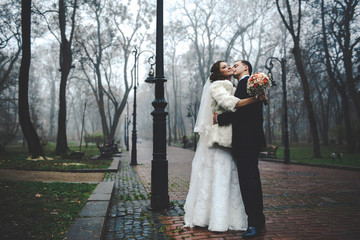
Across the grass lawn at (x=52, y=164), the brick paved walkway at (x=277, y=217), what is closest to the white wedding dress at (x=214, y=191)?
the brick paved walkway at (x=277, y=217)

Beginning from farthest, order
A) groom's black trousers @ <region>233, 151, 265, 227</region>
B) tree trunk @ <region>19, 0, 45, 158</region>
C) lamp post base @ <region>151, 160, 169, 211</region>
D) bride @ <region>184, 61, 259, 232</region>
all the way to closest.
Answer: tree trunk @ <region>19, 0, 45, 158</region> < lamp post base @ <region>151, 160, 169, 211</region> < bride @ <region>184, 61, 259, 232</region> < groom's black trousers @ <region>233, 151, 265, 227</region>

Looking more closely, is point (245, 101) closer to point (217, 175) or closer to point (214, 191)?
point (217, 175)

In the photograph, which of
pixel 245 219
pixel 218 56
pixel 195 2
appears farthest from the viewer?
pixel 218 56

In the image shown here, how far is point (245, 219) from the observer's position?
353 centimetres

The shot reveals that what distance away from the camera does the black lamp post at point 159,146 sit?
15.3 feet

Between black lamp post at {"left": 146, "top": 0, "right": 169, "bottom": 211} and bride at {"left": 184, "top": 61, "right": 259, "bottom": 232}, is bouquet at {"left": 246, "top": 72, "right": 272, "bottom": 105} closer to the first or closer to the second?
bride at {"left": 184, "top": 61, "right": 259, "bottom": 232}

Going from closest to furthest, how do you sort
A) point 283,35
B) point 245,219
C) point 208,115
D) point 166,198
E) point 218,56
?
1. point 245,219
2. point 208,115
3. point 166,198
4. point 283,35
5. point 218,56

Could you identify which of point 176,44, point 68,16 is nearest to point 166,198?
point 68,16

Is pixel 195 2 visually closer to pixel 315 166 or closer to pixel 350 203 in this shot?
pixel 315 166

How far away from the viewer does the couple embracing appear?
11.0 ft

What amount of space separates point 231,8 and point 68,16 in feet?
50.4

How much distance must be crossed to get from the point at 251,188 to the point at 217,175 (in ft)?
1.51

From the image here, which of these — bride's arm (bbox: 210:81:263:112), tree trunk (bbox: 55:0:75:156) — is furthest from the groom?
tree trunk (bbox: 55:0:75:156)

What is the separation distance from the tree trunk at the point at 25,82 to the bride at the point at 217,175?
11981 mm
